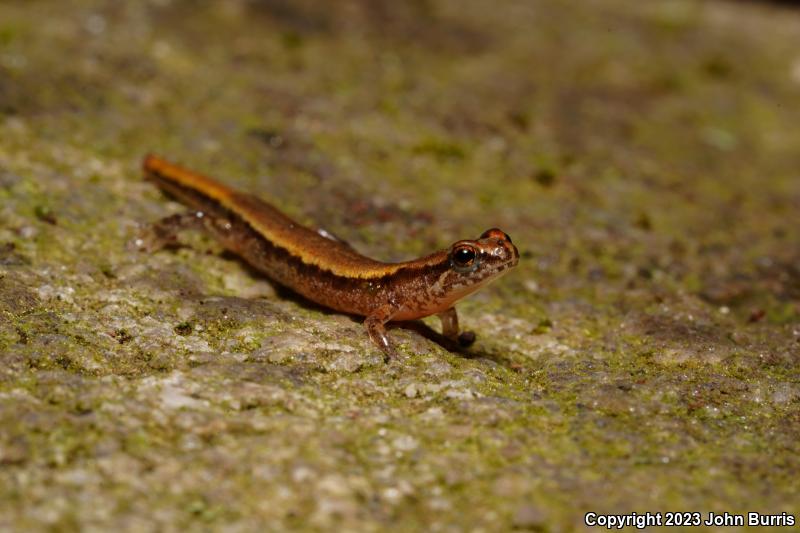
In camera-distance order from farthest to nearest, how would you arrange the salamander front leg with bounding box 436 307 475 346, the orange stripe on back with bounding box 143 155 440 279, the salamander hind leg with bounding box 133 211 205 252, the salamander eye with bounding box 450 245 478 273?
the salamander hind leg with bounding box 133 211 205 252 → the orange stripe on back with bounding box 143 155 440 279 → the salamander front leg with bounding box 436 307 475 346 → the salamander eye with bounding box 450 245 478 273

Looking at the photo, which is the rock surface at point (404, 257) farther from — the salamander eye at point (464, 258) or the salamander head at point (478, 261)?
the salamander eye at point (464, 258)

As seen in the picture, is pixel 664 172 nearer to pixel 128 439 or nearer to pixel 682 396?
pixel 682 396

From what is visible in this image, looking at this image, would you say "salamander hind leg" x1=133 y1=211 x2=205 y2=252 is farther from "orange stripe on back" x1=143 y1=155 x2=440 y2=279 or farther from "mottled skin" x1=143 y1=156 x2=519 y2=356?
"orange stripe on back" x1=143 y1=155 x2=440 y2=279

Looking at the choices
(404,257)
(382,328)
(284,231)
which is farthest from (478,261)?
(284,231)

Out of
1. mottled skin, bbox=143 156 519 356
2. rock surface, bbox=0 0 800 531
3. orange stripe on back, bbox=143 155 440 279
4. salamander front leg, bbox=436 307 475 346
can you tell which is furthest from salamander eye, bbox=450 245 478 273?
rock surface, bbox=0 0 800 531

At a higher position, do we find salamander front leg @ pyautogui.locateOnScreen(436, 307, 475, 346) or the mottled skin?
the mottled skin

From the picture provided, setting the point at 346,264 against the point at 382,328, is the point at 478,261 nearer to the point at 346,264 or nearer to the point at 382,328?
the point at 382,328

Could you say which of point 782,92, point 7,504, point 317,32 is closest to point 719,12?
point 782,92
